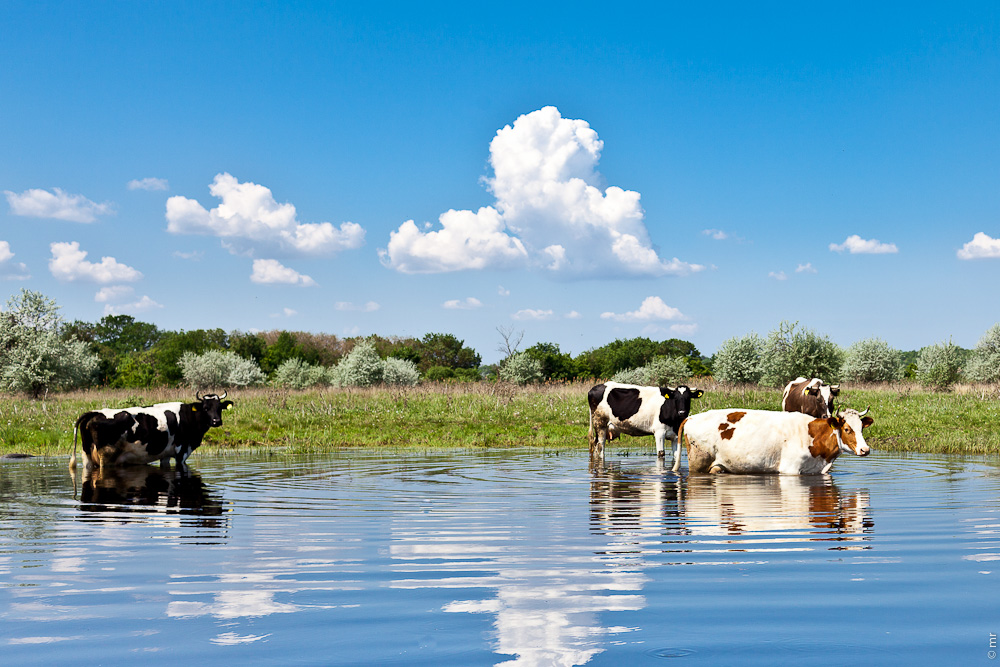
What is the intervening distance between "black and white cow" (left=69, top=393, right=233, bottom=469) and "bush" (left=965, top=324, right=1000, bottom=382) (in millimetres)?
60133

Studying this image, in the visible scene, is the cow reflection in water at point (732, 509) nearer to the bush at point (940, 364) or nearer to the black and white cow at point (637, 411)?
the black and white cow at point (637, 411)

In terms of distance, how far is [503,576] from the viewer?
6250mm

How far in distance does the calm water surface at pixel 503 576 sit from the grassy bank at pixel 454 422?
10.3 meters

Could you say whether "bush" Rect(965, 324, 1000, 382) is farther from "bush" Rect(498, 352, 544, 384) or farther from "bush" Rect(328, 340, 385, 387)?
"bush" Rect(328, 340, 385, 387)

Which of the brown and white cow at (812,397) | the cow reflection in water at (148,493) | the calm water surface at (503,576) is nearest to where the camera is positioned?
the calm water surface at (503,576)

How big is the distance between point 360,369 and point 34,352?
23.1 metres

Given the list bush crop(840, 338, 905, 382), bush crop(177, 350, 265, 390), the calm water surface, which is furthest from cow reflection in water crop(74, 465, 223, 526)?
bush crop(840, 338, 905, 382)

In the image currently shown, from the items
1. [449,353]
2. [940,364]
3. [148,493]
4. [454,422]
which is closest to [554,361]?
[449,353]

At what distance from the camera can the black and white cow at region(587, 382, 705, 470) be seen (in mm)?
19750

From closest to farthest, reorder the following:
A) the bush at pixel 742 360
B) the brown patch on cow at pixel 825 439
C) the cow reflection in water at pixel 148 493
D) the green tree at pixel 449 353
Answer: the cow reflection in water at pixel 148 493 → the brown patch on cow at pixel 825 439 → the bush at pixel 742 360 → the green tree at pixel 449 353

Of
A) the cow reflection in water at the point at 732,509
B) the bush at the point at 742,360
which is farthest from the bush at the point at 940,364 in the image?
the cow reflection in water at the point at 732,509

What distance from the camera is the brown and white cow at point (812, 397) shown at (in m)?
24.5

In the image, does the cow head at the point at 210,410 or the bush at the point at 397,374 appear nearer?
the cow head at the point at 210,410

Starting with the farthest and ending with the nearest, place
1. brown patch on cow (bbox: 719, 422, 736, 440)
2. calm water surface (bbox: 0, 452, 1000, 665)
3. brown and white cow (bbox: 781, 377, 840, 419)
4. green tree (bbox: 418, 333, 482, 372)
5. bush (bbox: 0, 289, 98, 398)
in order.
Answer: green tree (bbox: 418, 333, 482, 372), bush (bbox: 0, 289, 98, 398), brown and white cow (bbox: 781, 377, 840, 419), brown patch on cow (bbox: 719, 422, 736, 440), calm water surface (bbox: 0, 452, 1000, 665)
